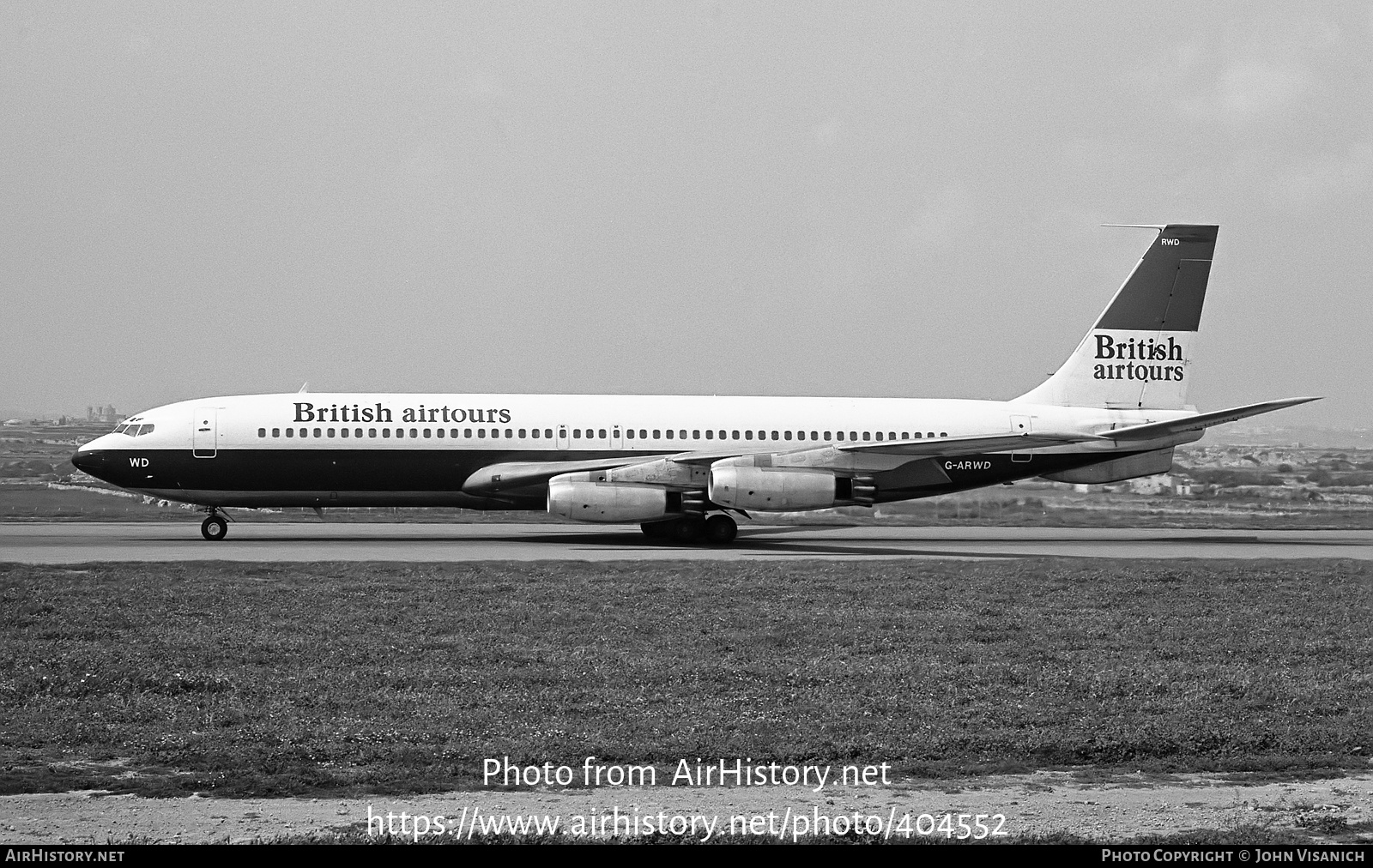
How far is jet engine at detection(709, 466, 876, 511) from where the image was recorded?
28094 mm

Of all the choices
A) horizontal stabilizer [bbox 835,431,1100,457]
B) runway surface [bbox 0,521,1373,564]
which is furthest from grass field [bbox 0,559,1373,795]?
horizontal stabilizer [bbox 835,431,1100,457]

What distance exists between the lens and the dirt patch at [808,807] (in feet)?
24.2

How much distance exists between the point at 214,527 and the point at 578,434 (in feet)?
26.0

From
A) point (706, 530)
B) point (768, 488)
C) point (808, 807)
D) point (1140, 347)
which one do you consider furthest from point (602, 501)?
point (808, 807)

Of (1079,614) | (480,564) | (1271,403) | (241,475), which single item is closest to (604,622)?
(1079,614)

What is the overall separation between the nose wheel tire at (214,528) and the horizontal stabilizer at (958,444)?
13.2 meters

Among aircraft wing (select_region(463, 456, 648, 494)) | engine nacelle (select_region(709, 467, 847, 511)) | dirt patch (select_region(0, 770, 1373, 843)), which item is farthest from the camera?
aircraft wing (select_region(463, 456, 648, 494))

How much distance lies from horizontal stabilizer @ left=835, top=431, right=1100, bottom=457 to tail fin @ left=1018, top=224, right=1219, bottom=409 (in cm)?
211

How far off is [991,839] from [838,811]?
3.22 feet

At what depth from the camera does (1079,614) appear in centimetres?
1705

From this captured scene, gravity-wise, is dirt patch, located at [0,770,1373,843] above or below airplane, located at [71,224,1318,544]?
below

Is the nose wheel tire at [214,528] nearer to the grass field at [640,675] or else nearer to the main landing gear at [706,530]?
the grass field at [640,675]

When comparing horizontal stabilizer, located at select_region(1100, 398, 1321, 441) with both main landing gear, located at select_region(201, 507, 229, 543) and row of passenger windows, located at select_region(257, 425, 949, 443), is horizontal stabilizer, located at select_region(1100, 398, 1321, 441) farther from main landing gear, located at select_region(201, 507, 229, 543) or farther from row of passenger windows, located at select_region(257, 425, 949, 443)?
main landing gear, located at select_region(201, 507, 229, 543)

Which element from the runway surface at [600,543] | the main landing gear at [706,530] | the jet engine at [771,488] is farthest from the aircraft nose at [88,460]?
the jet engine at [771,488]
